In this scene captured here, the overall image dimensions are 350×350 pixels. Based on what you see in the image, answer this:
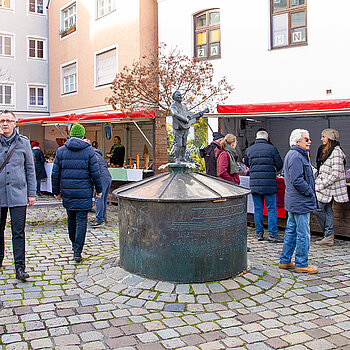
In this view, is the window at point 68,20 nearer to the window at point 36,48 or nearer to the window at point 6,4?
the window at point 36,48

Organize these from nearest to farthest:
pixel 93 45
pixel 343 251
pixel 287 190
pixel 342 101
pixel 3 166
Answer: pixel 3 166 < pixel 287 190 < pixel 343 251 < pixel 342 101 < pixel 93 45

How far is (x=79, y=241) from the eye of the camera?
619 cm

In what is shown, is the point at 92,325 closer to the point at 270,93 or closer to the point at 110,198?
the point at 110,198

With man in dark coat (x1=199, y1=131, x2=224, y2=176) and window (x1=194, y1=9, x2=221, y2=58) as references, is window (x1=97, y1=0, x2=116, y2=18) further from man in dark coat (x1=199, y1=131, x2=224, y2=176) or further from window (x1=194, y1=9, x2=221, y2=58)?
man in dark coat (x1=199, y1=131, x2=224, y2=176)

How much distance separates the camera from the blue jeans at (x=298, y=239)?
5.64m

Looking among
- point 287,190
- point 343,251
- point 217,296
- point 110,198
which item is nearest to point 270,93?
point 110,198

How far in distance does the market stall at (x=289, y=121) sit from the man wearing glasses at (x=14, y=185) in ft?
16.3

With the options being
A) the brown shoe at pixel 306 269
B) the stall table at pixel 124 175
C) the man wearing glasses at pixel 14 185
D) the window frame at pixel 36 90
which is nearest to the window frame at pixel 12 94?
the window frame at pixel 36 90

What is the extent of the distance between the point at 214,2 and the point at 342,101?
8.35 m

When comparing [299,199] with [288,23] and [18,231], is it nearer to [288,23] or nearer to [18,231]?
[18,231]

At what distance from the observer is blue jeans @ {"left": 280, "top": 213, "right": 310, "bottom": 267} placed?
564cm

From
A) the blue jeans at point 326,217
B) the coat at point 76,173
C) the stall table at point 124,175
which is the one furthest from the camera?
the stall table at point 124,175

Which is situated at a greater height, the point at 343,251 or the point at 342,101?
the point at 342,101

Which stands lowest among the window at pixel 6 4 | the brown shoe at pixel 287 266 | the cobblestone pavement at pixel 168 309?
the cobblestone pavement at pixel 168 309
